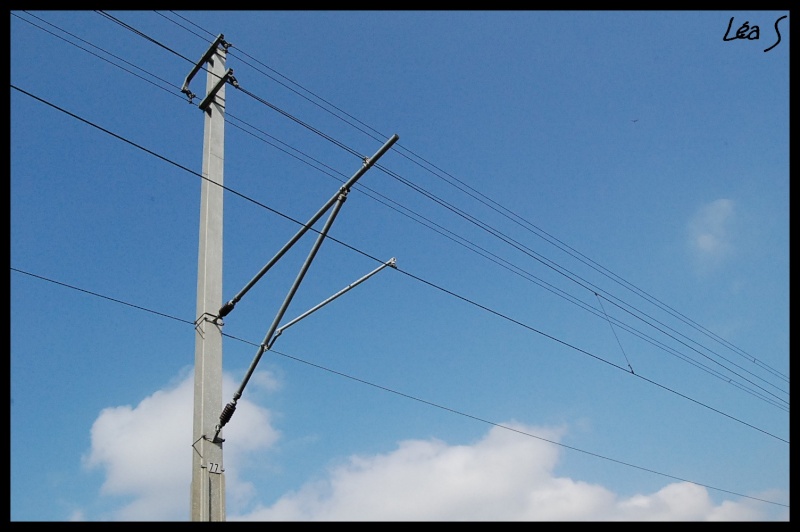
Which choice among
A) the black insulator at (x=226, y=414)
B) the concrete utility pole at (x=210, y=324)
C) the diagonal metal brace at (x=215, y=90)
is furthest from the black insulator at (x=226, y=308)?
the diagonal metal brace at (x=215, y=90)

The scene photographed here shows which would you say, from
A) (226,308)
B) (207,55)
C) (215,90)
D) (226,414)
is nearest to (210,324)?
(226,308)

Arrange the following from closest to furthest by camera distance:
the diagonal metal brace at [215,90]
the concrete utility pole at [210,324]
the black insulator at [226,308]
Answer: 1. the concrete utility pole at [210,324]
2. the black insulator at [226,308]
3. the diagonal metal brace at [215,90]

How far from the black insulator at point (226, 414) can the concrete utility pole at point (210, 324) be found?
0.13m

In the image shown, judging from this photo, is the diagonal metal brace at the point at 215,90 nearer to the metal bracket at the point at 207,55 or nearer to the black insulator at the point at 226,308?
the metal bracket at the point at 207,55

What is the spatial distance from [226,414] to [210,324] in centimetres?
127

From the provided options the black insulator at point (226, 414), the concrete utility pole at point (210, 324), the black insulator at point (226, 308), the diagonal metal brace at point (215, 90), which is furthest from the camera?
the diagonal metal brace at point (215, 90)

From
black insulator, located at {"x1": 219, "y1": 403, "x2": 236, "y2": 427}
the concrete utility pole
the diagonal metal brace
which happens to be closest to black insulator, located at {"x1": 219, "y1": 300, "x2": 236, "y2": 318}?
the concrete utility pole

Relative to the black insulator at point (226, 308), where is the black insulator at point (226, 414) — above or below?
below

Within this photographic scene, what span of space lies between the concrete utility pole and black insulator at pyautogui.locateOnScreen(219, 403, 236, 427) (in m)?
0.13

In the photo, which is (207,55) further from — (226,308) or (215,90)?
(226,308)

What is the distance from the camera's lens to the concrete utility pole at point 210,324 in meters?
7.66

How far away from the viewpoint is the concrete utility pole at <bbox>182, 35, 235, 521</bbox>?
25.1ft
